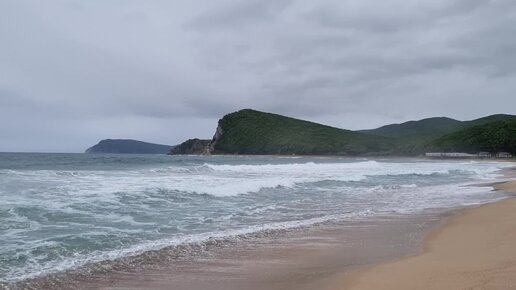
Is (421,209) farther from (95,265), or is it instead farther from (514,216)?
(95,265)

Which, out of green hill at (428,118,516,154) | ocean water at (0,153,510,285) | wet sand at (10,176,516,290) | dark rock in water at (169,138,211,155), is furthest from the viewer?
dark rock in water at (169,138,211,155)

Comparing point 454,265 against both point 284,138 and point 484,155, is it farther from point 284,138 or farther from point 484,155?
point 284,138

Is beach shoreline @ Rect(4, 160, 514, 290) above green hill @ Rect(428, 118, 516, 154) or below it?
below

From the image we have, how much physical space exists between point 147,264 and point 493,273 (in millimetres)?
4690

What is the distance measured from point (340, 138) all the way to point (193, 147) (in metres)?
49.1

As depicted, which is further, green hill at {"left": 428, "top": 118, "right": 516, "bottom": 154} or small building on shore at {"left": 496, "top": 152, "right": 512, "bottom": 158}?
green hill at {"left": 428, "top": 118, "right": 516, "bottom": 154}

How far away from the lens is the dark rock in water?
155000 mm

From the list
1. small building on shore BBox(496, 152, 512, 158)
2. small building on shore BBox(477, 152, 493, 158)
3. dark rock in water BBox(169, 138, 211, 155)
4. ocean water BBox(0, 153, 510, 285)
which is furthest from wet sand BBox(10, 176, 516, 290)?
dark rock in water BBox(169, 138, 211, 155)

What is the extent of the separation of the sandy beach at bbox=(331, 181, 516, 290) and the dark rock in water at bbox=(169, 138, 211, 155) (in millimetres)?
144503

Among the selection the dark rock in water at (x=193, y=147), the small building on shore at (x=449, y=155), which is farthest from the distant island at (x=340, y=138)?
the small building on shore at (x=449, y=155)

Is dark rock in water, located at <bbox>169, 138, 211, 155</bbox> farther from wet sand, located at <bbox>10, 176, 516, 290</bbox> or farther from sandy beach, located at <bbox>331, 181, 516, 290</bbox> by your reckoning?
sandy beach, located at <bbox>331, 181, 516, 290</bbox>

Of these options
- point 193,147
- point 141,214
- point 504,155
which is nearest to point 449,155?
point 504,155

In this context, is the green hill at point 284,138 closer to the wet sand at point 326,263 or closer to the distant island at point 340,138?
the distant island at point 340,138

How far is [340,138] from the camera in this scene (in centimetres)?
14450
